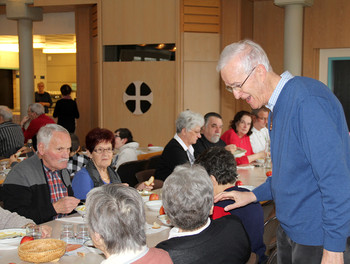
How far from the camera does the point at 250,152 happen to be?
6.56 m

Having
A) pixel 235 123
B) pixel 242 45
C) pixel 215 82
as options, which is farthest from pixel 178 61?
pixel 242 45

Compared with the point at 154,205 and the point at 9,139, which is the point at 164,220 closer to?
the point at 154,205

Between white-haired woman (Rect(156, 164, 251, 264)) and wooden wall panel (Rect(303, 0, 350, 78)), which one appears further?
wooden wall panel (Rect(303, 0, 350, 78))

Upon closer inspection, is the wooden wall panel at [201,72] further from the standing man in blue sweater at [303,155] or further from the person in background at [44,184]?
the standing man in blue sweater at [303,155]

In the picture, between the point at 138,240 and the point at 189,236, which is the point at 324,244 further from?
the point at 138,240

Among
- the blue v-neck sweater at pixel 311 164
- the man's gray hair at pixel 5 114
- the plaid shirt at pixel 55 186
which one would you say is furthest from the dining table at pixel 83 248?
the man's gray hair at pixel 5 114

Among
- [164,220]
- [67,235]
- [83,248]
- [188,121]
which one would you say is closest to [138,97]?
[188,121]

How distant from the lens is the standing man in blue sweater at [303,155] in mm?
1752

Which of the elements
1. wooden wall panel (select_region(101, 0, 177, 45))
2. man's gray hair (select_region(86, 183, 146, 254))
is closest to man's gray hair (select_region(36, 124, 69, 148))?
man's gray hair (select_region(86, 183, 146, 254))

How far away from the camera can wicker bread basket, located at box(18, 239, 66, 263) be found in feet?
7.26

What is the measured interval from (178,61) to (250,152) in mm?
2996

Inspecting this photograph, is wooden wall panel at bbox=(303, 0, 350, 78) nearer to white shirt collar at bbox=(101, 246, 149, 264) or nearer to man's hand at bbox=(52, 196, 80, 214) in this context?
man's hand at bbox=(52, 196, 80, 214)

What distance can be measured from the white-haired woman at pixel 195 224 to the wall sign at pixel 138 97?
23.5 ft

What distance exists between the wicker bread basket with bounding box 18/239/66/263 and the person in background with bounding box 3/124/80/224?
0.74 meters
